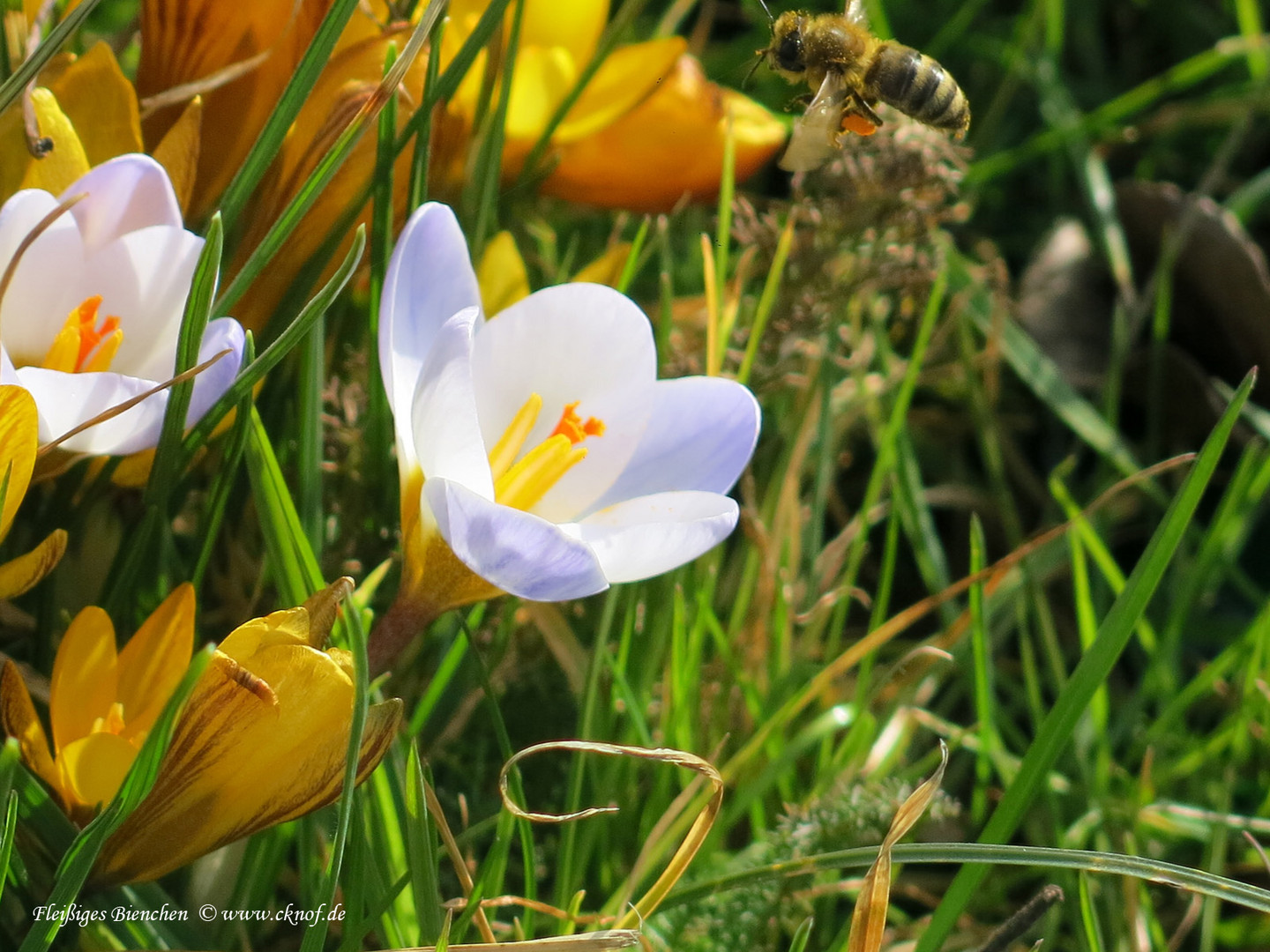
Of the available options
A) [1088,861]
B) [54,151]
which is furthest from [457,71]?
[1088,861]

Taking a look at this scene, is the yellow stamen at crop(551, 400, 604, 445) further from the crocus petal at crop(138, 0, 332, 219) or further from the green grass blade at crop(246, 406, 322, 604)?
the crocus petal at crop(138, 0, 332, 219)

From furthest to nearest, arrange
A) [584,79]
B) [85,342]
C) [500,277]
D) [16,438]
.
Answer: [584,79], [500,277], [85,342], [16,438]

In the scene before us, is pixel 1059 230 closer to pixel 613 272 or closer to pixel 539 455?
pixel 613 272

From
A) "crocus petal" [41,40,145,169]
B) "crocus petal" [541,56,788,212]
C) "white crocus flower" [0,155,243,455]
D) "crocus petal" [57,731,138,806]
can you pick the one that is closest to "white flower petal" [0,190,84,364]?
"white crocus flower" [0,155,243,455]

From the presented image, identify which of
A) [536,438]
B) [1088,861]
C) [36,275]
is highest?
[36,275]

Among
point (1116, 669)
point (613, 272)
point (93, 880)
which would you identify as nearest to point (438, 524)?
point (93, 880)

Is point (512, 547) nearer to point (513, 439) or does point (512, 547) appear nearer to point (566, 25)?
point (513, 439)
